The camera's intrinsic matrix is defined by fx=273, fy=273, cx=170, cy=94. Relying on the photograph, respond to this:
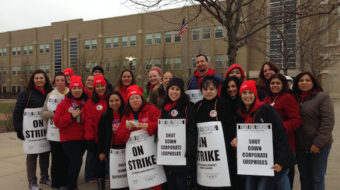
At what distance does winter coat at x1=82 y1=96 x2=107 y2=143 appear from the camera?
4.30 metres

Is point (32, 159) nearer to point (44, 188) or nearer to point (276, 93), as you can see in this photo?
point (44, 188)

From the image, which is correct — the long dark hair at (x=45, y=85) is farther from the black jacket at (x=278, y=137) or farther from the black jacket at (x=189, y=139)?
the black jacket at (x=278, y=137)

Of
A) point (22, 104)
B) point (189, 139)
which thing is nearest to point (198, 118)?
point (189, 139)

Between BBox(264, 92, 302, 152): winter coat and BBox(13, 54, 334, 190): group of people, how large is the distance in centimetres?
1

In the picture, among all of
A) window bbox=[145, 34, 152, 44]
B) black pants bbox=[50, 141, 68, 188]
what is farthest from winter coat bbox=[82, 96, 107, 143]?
window bbox=[145, 34, 152, 44]

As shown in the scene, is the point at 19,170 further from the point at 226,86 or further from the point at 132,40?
the point at 132,40

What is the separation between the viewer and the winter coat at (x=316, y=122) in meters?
3.49

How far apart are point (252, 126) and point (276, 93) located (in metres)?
0.66

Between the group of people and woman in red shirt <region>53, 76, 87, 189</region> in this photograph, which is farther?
woman in red shirt <region>53, 76, 87, 189</region>

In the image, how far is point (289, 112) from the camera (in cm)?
348

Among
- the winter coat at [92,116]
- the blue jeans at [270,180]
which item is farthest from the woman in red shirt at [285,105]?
the winter coat at [92,116]

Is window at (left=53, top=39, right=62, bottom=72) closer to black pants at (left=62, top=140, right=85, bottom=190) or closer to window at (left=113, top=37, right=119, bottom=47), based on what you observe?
window at (left=113, top=37, right=119, bottom=47)

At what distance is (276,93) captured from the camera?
3.66 metres

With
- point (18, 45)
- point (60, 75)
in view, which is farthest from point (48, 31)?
point (60, 75)
